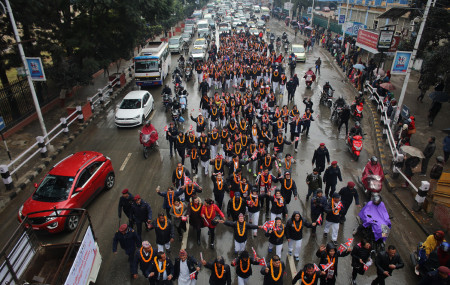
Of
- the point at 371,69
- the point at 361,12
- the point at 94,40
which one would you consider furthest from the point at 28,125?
the point at 361,12

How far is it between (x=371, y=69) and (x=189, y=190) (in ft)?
64.5

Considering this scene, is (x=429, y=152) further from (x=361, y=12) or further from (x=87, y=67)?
(x=361, y=12)

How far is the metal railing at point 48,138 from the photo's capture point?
10945 millimetres

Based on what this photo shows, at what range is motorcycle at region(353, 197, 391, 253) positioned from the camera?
7883 mm

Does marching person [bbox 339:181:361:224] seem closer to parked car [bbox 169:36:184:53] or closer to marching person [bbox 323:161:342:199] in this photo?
marching person [bbox 323:161:342:199]

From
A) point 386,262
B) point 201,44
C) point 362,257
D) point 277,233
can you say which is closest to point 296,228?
point 277,233

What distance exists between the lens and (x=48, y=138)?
14391 millimetres

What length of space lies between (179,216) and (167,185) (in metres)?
3.19

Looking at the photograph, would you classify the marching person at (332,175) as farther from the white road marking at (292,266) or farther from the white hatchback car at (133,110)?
the white hatchback car at (133,110)

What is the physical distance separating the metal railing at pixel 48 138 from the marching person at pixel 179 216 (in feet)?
21.6

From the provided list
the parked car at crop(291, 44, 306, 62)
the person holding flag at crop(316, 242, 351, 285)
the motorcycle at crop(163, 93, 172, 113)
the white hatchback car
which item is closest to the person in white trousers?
the person holding flag at crop(316, 242, 351, 285)

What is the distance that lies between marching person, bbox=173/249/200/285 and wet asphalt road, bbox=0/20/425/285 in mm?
1140

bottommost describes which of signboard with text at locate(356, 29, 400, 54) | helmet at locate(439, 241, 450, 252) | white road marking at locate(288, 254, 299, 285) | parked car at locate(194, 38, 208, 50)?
white road marking at locate(288, 254, 299, 285)

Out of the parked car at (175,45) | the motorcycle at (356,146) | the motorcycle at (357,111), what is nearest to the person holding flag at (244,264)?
the motorcycle at (356,146)
